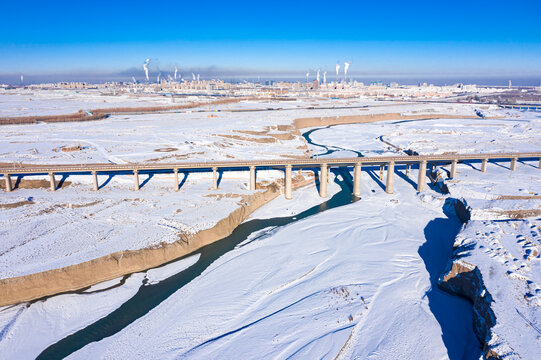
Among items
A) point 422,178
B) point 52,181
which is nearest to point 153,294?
point 52,181

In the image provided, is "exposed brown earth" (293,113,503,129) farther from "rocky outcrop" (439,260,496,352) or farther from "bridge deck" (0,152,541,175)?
"rocky outcrop" (439,260,496,352)

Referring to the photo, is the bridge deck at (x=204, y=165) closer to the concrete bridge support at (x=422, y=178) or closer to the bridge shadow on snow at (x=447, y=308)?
the concrete bridge support at (x=422, y=178)

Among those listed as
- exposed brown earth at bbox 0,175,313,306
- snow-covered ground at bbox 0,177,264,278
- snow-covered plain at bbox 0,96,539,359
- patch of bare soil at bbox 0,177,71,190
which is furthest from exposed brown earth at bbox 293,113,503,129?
exposed brown earth at bbox 0,175,313,306

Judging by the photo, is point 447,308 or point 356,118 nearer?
point 447,308

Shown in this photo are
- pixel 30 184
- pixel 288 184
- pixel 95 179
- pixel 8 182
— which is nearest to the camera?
pixel 8 182

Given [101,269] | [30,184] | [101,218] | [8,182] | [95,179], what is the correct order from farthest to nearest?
[30,184], [95,179], [8,182], [101,218], [101,269]

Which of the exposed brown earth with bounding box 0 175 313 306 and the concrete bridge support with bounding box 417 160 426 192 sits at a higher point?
the concrete bridge support with bounding box 417 160 426 192

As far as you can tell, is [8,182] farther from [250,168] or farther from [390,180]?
[390,180]

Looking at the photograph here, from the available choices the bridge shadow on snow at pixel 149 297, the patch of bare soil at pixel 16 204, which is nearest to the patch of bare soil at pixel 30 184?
the patch of bare soil at pixel 16 204

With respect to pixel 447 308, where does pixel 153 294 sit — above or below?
below

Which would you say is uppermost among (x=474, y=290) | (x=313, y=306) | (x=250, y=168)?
(x=250, y=168)
